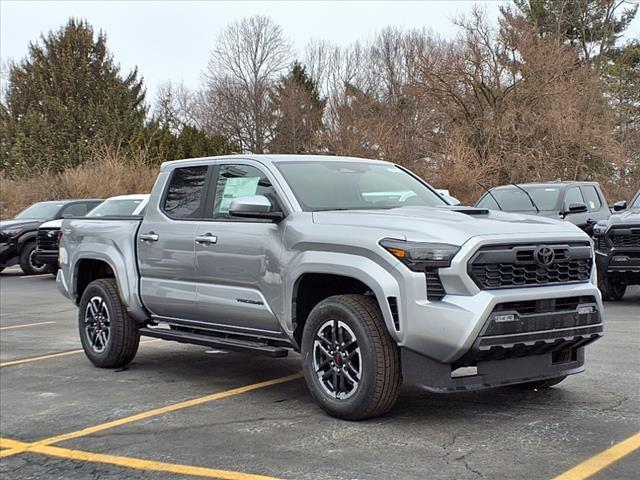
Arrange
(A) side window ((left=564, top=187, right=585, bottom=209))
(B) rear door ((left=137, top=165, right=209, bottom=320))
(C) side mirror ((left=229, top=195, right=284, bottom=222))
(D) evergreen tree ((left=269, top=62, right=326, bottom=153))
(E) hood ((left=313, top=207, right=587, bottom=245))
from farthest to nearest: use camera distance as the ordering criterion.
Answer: (D) evergreen tree ((left=269, top=62, right=326, bottom=153)) → (A) side window ((left=564, top=187, right=585, bottom=209)) → (B) rear door ((left=137, top=165, right=209, bottom=320)) → (C) side mirror ((left=229, top=195, right=284, bottom=222)) → (E) hood ((left=313, top=207, right=587, bottom=245))

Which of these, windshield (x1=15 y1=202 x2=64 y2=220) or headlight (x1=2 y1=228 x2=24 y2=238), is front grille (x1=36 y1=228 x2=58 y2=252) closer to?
headlight (x1=2 y1=228 x2=24 y2=238)

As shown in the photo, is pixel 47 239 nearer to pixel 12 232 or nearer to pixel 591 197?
pixel 12 232

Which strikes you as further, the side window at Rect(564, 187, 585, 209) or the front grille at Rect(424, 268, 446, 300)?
the side window at Rect(564, 187, 585, 209)

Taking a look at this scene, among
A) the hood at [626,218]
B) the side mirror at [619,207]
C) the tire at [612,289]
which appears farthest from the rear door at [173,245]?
the side mirror at [619,207]

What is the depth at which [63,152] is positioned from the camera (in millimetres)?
44594

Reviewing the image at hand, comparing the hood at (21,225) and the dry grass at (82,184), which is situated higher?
the dry grass at (82,184)

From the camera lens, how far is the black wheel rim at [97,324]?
307 inches

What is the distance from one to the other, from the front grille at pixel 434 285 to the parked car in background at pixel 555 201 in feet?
28.6

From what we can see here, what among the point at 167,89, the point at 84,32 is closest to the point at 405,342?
the point at 84,32

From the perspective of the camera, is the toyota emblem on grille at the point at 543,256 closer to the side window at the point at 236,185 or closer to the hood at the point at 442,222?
the hood at the point at 442,222

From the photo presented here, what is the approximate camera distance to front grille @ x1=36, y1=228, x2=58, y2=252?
1775 centimetres

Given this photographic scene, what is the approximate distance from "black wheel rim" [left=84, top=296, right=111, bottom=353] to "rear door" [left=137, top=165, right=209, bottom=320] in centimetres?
68

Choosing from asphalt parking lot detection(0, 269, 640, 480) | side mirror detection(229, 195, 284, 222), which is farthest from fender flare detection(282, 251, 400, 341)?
asphalt parking lot detection(0, 269, 640, 480)

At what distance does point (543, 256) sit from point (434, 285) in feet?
2.50
